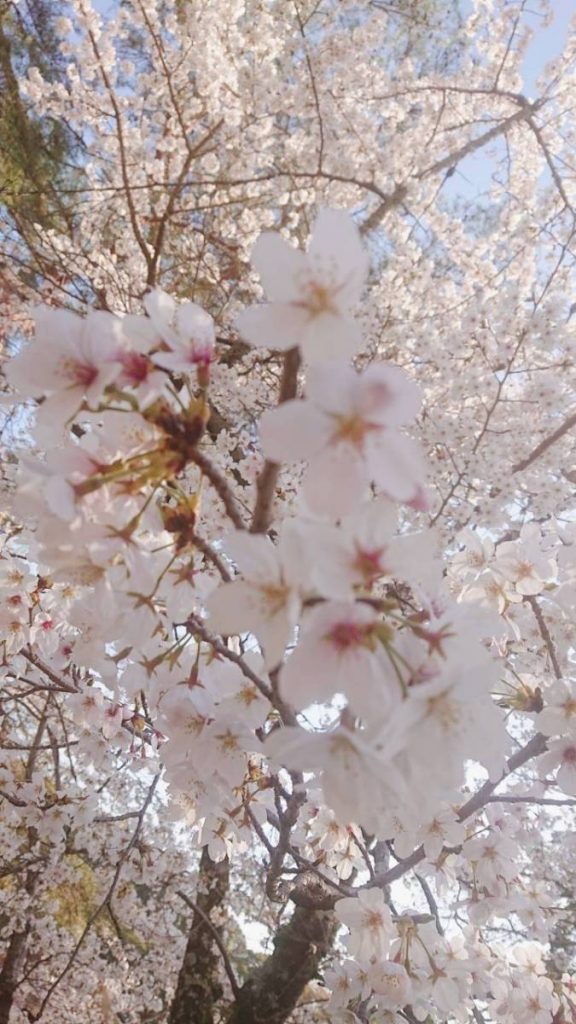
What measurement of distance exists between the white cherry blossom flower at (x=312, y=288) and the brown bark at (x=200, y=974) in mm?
3715

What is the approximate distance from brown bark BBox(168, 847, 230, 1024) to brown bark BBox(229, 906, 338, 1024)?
50 centimetres

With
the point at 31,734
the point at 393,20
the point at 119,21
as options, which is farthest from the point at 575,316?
the point at 31,734

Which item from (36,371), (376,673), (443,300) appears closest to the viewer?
(376,673)

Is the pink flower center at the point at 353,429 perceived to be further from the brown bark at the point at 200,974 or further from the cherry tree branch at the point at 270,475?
the brown bark at the point at 200,974

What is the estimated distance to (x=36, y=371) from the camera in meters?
0.81

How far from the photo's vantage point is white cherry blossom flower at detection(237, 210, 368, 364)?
69cm

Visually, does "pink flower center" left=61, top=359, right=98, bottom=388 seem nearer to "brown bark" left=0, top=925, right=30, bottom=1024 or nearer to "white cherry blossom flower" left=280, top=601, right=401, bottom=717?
"white cherry blossom flower" left=280, top=601, right=401, bottom=717

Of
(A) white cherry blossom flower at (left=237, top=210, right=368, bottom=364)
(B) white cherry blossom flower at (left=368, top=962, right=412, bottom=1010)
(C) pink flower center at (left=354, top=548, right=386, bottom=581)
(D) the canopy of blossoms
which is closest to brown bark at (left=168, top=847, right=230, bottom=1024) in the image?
(D) the canopy of blossoms

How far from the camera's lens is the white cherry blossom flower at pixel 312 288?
685 mm

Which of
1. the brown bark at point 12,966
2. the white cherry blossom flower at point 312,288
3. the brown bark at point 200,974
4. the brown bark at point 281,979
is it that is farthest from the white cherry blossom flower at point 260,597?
the brown bark at point 12,966

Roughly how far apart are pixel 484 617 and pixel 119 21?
19.3 ft

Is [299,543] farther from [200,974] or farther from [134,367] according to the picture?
[200,974]

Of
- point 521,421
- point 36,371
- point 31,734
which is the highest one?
point 521,421

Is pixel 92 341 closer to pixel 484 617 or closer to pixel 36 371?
pixel 36 371
